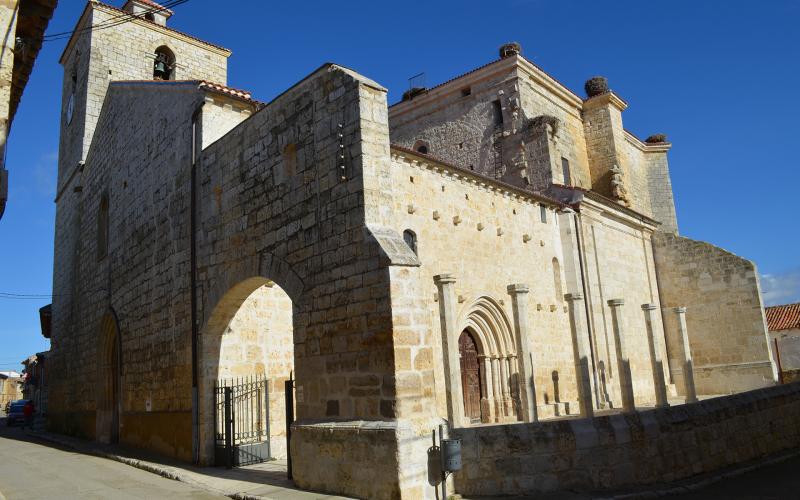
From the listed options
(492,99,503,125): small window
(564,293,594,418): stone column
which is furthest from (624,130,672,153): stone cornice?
(564,293,594,418): stone column

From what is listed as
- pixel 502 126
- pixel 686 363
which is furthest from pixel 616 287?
pixel 502 126

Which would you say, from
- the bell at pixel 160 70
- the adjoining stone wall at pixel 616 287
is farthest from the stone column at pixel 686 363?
the bell at pixel 160 70

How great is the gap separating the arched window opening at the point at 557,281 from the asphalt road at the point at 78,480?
11886mm

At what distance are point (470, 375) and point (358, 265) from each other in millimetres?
8478

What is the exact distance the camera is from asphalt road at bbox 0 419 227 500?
7.78 m

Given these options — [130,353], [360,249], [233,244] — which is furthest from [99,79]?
[360,249]

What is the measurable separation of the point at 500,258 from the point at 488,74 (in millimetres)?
9545

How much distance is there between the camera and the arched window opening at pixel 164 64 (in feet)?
66.3

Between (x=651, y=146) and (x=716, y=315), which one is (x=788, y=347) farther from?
(x=651, y=146)

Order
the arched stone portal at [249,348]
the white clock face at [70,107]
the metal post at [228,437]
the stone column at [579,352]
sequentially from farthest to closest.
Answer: the white clock face at [70,107]
the stone column at [579,352]
the arched stone portal at [249,348]
the metal post at [228,437]

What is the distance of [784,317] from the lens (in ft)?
95.7

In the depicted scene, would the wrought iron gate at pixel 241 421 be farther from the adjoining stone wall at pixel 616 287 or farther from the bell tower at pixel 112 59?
the bell tower at pixel 112 59

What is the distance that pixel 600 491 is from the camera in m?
6.41

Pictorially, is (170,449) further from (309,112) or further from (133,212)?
(309,112)
